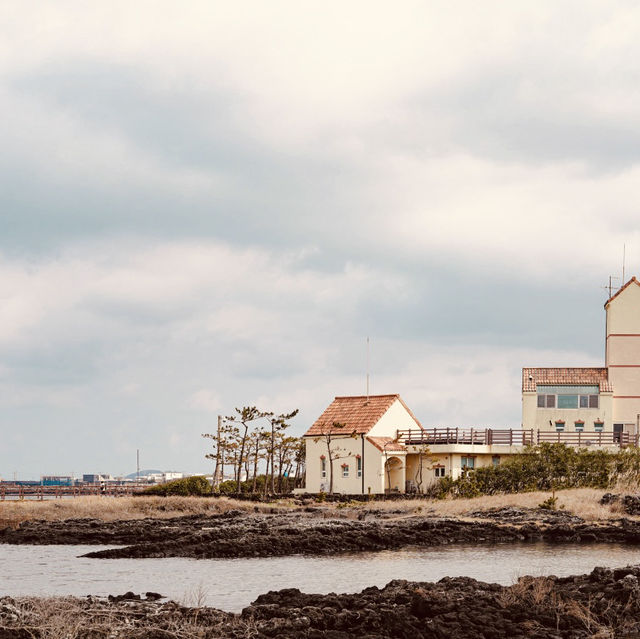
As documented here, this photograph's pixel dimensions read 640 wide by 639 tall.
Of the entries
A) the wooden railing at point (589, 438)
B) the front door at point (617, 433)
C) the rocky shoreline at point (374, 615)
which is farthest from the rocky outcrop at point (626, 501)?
the rocky shoreline at point (374, 615)

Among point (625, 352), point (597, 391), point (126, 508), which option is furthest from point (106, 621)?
point (625, 352)

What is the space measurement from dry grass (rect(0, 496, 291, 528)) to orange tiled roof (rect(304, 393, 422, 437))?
32.9 ft

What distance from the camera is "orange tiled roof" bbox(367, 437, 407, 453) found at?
2367 inches

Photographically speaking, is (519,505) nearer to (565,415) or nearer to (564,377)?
(565,415)

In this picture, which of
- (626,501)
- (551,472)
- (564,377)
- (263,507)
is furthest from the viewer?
(564,377)

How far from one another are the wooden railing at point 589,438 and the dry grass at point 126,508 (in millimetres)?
19695

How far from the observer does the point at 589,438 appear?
2515 inches

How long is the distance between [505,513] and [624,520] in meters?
5.35

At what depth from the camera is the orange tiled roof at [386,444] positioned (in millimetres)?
60125

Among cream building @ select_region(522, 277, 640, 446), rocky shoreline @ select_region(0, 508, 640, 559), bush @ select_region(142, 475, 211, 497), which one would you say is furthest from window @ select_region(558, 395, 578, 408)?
rocky shoreline @ select_region(0, 508, 640, 559)

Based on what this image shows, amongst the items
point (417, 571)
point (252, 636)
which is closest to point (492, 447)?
point (417, 571)

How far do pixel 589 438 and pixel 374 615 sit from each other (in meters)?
49.8

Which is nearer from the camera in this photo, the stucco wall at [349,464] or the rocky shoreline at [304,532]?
the rocky shoreline at [304,532]

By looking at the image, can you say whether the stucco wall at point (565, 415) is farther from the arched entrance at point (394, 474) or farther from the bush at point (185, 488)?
the bush at point (185, 488)
